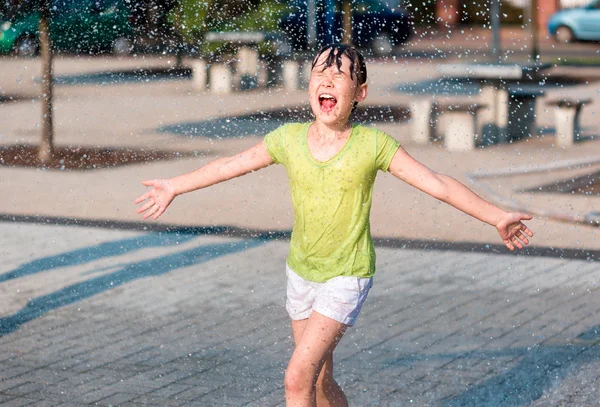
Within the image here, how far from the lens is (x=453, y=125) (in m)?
14.7

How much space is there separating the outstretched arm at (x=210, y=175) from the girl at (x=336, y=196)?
0.07 meters

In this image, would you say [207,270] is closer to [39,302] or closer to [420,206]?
[39,302]

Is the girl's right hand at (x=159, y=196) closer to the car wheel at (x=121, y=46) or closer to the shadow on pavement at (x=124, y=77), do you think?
the shadow on pavement at (x=124, y=77)

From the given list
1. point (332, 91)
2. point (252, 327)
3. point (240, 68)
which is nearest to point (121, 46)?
point (240, 68)

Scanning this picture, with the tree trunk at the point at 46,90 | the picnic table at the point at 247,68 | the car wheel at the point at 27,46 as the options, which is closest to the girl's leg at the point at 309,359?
the tree trunk at the point at 46,90

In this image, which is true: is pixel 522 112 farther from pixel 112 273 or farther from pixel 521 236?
pixel 521 236

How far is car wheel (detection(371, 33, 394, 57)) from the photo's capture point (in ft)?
119

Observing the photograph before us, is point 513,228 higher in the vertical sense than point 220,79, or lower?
higher

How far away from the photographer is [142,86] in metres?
24.3

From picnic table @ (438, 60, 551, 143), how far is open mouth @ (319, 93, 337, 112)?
11700 millimetres

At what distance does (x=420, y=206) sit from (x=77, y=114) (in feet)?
33.3

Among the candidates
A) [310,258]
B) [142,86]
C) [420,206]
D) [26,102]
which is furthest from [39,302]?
[142,86]

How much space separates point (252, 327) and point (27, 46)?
31761 mm

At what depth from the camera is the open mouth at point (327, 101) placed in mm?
3762
